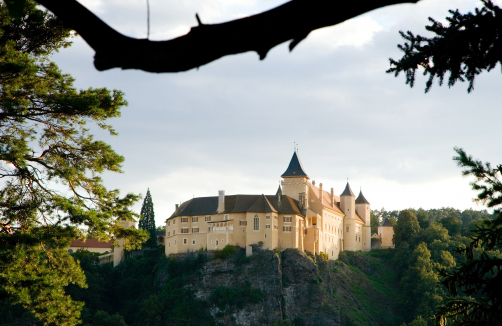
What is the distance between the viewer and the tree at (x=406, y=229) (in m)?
103

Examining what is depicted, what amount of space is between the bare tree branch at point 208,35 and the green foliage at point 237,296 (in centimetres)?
7920

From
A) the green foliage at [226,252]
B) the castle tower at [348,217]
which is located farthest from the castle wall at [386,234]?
the green foliage at [226,252]

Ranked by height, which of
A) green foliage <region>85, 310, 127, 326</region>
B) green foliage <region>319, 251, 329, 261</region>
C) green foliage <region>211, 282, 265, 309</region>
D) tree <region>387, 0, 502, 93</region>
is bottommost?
green foliage <region>85, 310, 127, 326</region>

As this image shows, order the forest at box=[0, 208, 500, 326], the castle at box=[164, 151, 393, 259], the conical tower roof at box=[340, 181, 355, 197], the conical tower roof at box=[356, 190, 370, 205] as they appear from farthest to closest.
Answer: the conical tower roof at box=[356, 190, 370, 205] → the conical tower roof at box=[340, 181, 355, 197] → the castle at box=[164, 151, 393, 259] → the forest at box=[0, 208, 500, 326]

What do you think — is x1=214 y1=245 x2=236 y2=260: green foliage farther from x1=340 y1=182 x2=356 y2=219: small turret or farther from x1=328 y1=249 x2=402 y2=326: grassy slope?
x1=340 y1=182 x2=356 y2=219: small turret

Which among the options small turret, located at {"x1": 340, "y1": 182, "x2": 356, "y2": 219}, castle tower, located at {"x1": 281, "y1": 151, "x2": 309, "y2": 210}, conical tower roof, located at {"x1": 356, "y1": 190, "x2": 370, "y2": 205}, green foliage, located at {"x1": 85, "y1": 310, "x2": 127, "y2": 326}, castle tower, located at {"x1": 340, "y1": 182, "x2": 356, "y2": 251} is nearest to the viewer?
green foliage, located at {"x1": 85, "y1": 310, "x2": 127, "y2": 326}

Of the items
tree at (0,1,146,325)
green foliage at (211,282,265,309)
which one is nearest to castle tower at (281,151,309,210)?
green foliage at (211,282,265,309)

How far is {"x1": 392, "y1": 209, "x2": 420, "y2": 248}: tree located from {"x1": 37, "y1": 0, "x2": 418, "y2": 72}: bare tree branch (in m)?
102

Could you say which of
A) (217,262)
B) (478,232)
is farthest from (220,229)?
(478,232)

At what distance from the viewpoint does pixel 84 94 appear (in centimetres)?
1828

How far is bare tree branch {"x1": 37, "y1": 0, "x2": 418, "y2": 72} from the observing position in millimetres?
4145

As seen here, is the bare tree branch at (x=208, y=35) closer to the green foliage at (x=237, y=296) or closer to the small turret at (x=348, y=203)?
the green foliage at (x=237, y=296)

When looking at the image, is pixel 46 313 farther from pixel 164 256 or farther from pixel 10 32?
pixel 164 256

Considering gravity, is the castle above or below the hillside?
above
